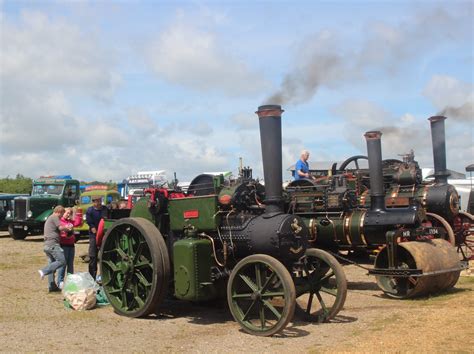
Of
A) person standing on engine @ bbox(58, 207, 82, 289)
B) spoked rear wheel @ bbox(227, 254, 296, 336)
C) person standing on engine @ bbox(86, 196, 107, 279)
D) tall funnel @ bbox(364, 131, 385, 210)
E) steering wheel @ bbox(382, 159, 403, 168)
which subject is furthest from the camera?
steering wheel @ bbox(382, 159, 403, 168)

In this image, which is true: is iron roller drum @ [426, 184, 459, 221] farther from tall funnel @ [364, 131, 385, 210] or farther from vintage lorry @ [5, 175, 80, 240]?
vintage lorry @ [5, 175, 80, 240]

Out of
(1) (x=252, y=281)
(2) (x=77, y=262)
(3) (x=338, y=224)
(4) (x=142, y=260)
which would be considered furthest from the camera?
(2) (x=77, y=262)

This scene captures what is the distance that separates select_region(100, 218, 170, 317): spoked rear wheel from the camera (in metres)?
6.27

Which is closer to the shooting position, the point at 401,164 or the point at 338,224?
the point at 338,224

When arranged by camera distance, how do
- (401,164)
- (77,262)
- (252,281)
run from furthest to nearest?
(77,262), (401,164), (252,281)

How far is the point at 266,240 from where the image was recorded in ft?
19.4

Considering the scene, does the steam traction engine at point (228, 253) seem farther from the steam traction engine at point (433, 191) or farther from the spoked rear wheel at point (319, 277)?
the steam traction engine at point (433, 191)

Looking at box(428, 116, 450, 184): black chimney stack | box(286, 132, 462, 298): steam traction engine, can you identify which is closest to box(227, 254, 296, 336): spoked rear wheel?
box(286, 132, 462, 298): steam traction engine

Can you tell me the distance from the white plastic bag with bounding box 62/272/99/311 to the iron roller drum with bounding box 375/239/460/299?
3863 mm

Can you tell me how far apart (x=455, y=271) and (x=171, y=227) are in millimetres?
3802

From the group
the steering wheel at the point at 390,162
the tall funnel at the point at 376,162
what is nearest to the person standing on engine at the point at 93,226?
the tall funnel at the point at 376,162

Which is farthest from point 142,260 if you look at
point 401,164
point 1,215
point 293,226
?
point 1,215

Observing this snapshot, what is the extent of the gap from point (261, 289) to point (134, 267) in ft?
5.74

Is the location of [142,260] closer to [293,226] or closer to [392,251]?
[293,226]
